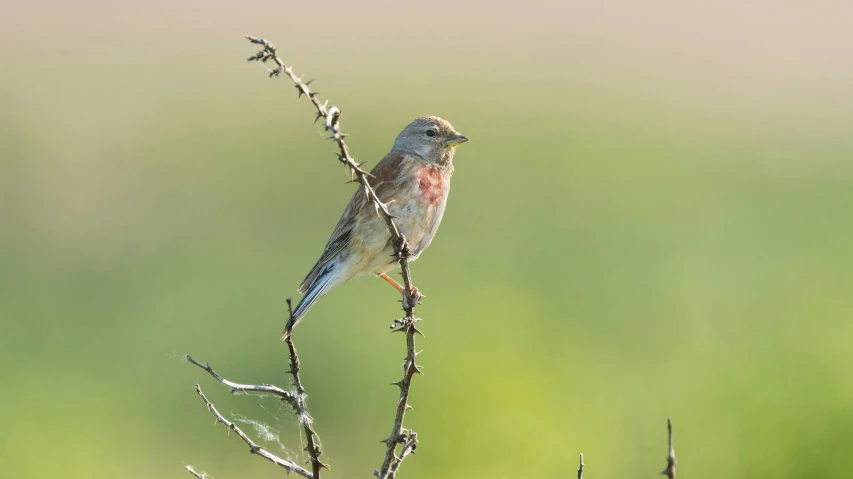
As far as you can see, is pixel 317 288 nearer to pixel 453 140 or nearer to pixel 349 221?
pixel 349 221

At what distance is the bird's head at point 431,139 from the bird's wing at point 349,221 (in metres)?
0.17

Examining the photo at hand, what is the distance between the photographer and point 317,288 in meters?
5.98

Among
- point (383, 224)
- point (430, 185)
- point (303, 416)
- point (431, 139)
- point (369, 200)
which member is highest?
point (431, 139)

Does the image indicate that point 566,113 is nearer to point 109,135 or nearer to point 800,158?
point 800,158

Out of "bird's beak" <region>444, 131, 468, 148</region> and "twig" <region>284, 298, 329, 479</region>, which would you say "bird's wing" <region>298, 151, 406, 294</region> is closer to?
"bird's beak" <region>444, 131, 468, 148</region>

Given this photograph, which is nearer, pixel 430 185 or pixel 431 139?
pixel 430 185

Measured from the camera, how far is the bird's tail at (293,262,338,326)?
595 centimetres

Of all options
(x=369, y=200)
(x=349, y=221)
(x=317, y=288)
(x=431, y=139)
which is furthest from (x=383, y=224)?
(x=369, y=200)

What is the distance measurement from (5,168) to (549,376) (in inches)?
519

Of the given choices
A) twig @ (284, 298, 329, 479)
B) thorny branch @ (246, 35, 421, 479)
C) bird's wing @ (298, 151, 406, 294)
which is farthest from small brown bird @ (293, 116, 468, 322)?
twig @ (284, 298, 329, 479)

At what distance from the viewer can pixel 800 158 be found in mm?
22906

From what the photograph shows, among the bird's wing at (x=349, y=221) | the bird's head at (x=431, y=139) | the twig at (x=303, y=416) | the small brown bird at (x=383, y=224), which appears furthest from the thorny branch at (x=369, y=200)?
the bird's head at (x=431, y=139)

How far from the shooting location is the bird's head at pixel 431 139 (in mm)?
6223

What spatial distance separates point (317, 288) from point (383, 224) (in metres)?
0.51
